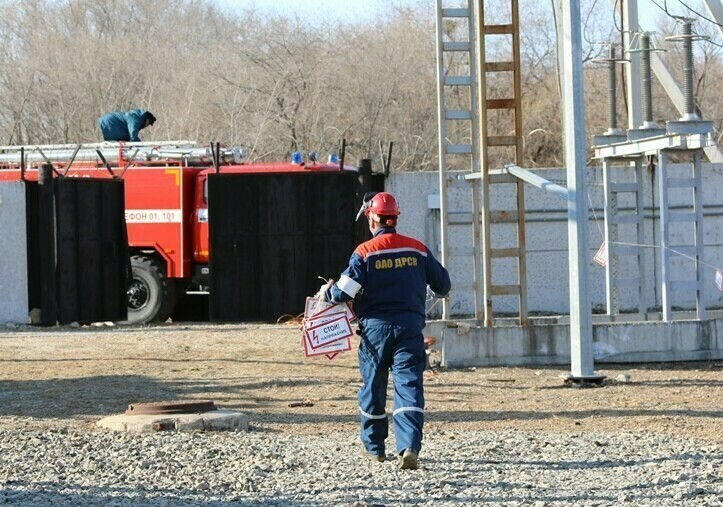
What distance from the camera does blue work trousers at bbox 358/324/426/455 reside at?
29.6ft

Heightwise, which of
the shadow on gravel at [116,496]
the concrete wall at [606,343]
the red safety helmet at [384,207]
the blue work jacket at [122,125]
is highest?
the blue work jacket at [122,125]

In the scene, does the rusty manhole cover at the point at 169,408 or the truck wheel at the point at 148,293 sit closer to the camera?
the rusty manhole cover at the point at 169,408

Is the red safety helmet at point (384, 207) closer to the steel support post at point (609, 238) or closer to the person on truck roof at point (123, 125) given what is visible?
the steel support post at point (609, 238)

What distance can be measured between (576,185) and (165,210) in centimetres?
1045

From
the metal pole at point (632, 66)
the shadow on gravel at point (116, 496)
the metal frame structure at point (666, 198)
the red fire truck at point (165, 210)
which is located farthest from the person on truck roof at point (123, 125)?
the shadow on gravel at point (116, 496)

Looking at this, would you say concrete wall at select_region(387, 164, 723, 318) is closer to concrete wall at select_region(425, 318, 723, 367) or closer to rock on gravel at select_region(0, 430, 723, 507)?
concrete wall at select_region(425, 318, 723, 367)

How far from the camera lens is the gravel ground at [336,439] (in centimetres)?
817

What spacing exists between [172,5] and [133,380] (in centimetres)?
4454

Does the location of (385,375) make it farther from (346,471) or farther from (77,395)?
(77,395)

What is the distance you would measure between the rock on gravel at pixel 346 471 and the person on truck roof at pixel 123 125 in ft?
45.8

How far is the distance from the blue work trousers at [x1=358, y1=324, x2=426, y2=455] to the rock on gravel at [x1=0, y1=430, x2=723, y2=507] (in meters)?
0.26

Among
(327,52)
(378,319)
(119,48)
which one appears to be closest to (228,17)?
(119,48)

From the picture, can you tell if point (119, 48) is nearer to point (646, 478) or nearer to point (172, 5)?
point (172, 5)

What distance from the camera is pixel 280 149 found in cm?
3738
